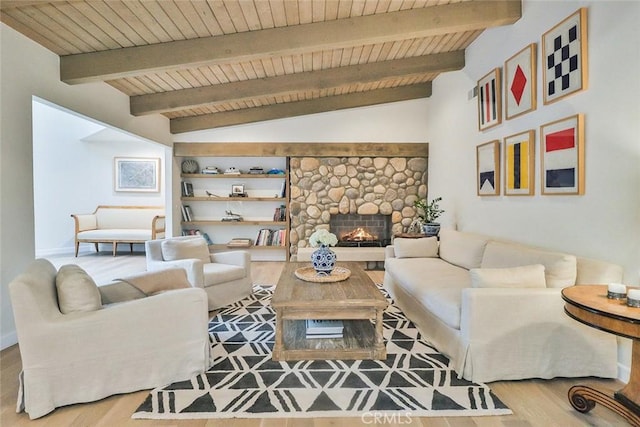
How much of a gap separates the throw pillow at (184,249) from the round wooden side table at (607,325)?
10.7 feet

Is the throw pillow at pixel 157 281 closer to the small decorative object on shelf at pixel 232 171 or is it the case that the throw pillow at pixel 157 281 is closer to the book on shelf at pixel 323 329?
the book on shelf at pixel 323 329

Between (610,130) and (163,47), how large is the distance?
3649 millimetres

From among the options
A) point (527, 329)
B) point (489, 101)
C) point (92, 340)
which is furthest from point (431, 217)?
point (92, 340)

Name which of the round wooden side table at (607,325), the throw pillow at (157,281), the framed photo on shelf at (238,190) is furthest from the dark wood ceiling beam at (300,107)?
the round wooden side table at (607,325)

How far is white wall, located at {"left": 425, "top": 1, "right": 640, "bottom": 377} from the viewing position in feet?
6.76

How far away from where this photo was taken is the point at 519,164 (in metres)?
3.14

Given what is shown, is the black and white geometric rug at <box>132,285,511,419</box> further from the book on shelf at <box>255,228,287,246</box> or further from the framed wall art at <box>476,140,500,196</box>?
the book on shelf at <box>255,228,287,246</box>

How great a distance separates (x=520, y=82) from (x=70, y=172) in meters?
7.86

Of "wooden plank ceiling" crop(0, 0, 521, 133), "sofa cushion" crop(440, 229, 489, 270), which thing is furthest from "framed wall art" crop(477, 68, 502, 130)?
"sofa cushion" crop(440, 229, 489, 270)

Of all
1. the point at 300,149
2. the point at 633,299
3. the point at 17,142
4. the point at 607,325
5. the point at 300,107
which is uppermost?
the point at 300,107

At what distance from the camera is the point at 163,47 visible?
310 cm

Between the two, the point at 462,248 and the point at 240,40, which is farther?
the point at 462,248

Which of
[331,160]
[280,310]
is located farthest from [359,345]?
[331,160]

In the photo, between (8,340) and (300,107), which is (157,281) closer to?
(8,340)
